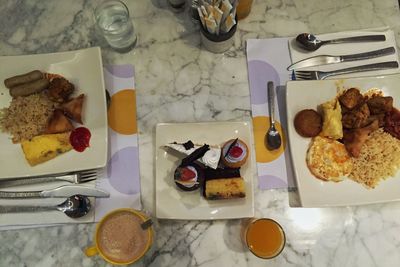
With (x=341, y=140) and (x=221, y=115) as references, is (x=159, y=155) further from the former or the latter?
(x=341, y=140)

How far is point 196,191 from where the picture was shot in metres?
1.05

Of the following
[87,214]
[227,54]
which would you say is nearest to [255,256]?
[87,214]

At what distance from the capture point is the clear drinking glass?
1148 mm

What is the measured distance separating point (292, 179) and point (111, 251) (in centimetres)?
52

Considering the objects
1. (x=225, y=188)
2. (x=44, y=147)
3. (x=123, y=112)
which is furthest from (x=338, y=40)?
(x=44, y=147)

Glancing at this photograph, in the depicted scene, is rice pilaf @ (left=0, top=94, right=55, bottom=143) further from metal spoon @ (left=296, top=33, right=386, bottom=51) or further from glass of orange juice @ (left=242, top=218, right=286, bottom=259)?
metal spoon @ (left=296, top=33, right=386, bottom=51)

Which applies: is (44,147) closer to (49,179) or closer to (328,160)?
(49,179)

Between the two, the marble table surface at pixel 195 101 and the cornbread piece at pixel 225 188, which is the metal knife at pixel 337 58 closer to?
the marble table surface at pixel 195 101

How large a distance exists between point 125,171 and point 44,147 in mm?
225


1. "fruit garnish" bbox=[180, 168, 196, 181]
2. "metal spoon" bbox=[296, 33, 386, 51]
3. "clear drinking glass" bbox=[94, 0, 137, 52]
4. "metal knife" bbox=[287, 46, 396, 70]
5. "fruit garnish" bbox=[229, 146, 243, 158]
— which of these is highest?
"clear drinking glass" bbox=[94, 0, 137, 52]

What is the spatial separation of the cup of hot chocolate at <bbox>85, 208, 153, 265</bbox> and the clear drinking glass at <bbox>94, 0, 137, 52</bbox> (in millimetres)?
502

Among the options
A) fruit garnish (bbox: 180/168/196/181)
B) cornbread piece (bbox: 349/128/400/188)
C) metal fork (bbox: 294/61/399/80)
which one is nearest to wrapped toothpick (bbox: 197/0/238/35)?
metal fork (bbox: 294/61/399/80)

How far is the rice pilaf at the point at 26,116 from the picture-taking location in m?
1.07

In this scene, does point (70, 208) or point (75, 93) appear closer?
point (70, 208)
